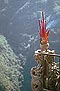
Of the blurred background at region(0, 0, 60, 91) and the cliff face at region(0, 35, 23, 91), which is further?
the blurred background at region(0, 0, 60, 91)

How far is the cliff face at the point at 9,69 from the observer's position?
12931mm

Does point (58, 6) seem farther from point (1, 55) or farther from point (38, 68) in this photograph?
point (38, 68)

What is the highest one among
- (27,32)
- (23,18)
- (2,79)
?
(23,18)

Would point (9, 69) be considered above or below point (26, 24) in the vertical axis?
below

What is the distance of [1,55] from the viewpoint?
14.7 metres

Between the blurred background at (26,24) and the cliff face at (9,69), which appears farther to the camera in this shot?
the blurred background at (26,24)

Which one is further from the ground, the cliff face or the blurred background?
the blurred background

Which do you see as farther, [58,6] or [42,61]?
[58,6]

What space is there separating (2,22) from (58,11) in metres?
4.29

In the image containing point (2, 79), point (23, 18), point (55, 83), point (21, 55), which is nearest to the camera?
point (55, 83)

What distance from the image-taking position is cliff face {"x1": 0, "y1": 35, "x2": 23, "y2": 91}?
12931mm

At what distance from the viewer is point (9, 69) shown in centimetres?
1409

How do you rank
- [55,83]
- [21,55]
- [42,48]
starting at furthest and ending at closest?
[21,55], [42,48], [55,83]

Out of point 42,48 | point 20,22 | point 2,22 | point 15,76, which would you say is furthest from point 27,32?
point 42,48
